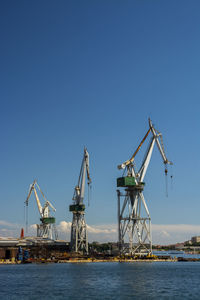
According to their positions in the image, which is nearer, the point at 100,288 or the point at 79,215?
the point at 100,288

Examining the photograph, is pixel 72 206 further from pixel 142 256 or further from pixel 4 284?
pixel 4 284

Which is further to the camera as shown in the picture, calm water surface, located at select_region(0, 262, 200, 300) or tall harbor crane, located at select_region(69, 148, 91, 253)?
tall harbor crane, located at select_region(69, 148, 91, 253)

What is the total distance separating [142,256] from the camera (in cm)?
15225

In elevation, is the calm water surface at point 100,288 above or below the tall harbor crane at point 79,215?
below

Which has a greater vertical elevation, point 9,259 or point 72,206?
point 72,206

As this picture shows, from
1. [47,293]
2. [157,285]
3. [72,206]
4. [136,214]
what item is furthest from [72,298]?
[72,206]

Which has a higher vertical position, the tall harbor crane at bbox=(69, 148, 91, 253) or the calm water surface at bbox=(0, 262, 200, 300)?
the tall harbor crane at bbox=(69, 148, 91, 253)

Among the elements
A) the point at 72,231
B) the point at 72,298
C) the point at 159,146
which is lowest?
the point at 72,298

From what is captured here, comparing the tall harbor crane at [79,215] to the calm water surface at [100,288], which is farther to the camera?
the tall harbor crane at [79,215]

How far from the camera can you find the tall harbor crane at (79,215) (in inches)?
6964

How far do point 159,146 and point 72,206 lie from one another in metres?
47.8

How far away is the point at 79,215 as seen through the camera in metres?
180

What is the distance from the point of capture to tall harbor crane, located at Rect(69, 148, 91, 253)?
177m

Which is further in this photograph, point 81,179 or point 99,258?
point 81,179
